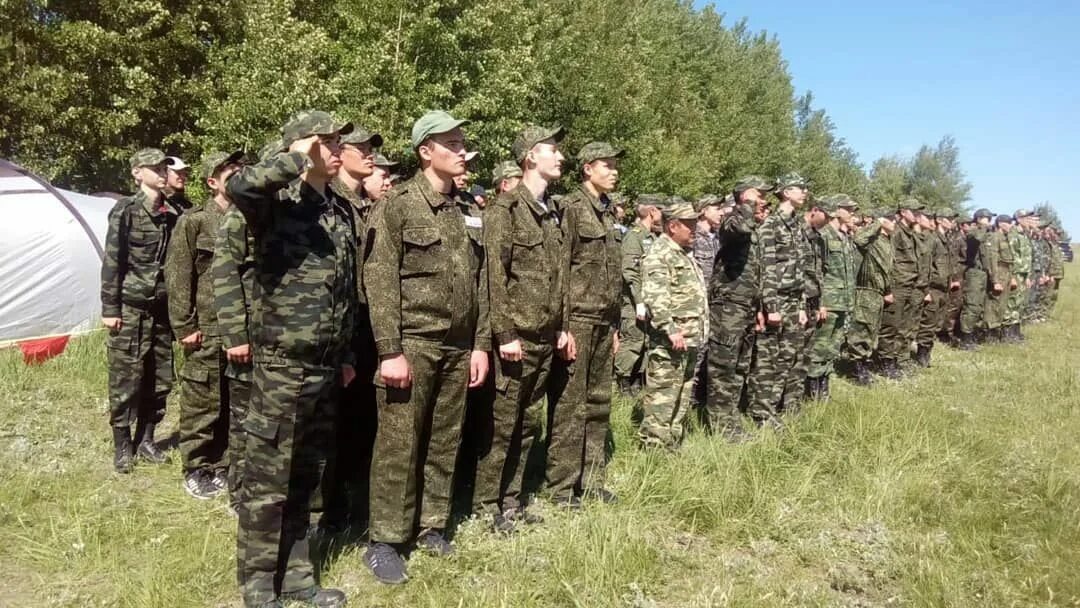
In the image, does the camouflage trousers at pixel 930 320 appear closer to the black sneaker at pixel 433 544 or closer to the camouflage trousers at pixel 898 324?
the camouflage trousers at pixel 898 324

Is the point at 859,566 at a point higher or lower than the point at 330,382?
lower

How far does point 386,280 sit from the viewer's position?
3.32 meters

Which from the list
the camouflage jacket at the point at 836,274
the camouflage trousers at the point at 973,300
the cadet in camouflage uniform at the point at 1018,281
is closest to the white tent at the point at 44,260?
the camouflage jacket at the point at 836,274

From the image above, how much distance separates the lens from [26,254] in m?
7.57

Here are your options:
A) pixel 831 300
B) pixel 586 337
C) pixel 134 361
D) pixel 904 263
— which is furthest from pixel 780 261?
pixel 134 361

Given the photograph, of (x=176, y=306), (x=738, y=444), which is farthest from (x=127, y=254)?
(x=738, y=444)

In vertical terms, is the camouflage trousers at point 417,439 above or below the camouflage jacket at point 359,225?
below

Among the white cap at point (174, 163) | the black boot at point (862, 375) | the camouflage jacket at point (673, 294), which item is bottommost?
the black boot at point (862, 375)

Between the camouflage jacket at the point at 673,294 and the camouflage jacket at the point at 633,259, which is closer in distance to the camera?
the camouflage jacket at the point at 673,294

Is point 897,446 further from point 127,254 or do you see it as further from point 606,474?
point 127,254

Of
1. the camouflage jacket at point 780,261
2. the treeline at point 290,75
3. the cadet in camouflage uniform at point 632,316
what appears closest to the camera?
the camouflage jacket at point 780,261

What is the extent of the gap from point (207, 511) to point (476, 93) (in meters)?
11.2

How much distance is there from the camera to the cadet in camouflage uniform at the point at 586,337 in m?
4.20

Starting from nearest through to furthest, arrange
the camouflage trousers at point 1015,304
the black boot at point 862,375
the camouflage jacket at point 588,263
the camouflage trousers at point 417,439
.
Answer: the camouflage trousers at point 417,439 < the camouflage jacket at point 588,263 < the black boot at point 862,375 < the camouflage trousers at point 1015,304
